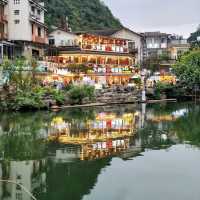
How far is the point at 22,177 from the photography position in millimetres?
18656

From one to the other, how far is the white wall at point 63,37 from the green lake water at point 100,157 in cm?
2743

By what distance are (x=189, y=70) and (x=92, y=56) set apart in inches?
480

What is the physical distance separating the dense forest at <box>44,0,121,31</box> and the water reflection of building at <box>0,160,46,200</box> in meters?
55.1

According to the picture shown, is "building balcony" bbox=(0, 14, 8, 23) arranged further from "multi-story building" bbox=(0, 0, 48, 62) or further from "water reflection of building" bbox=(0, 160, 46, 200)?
"water reflection of building" bbox=(0, 160, 46, 200)

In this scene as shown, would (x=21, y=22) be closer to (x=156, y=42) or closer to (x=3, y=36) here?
(x=3, y=36)

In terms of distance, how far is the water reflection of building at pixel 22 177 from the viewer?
16094mm

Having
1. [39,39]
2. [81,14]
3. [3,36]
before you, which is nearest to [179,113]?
[3,36]

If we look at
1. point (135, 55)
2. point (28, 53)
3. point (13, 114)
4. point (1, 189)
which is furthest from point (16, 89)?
point (135, 55)

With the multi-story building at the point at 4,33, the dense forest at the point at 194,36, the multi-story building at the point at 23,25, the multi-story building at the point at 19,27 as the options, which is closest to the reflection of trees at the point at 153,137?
the multi-story building at the point at 4,33

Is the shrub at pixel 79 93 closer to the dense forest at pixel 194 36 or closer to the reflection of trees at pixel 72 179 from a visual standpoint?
the reflection of trees at pixel 72 179

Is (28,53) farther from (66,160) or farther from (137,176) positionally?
(137,176)

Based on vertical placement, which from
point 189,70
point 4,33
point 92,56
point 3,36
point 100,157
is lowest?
point 100,157

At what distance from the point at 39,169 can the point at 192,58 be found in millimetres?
45174

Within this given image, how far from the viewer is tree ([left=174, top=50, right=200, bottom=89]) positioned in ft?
198
